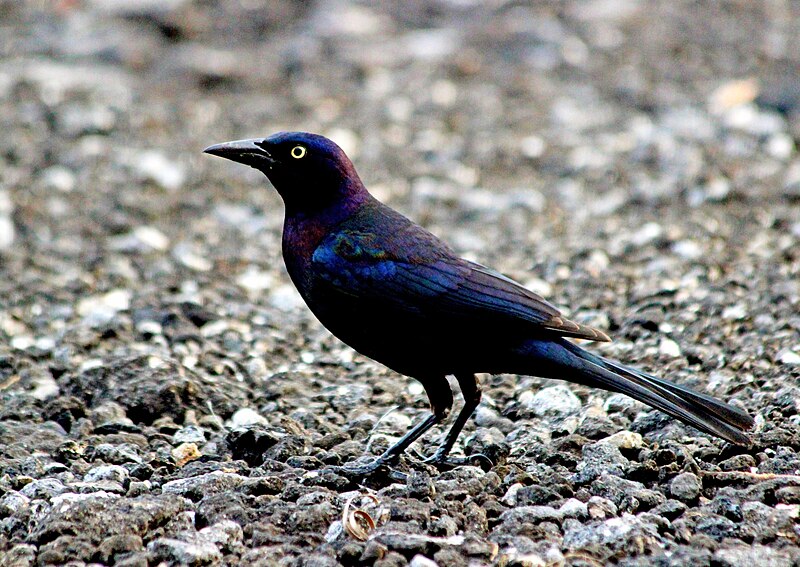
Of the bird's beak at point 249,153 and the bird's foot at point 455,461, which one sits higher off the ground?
the bird's beak at point 249,153

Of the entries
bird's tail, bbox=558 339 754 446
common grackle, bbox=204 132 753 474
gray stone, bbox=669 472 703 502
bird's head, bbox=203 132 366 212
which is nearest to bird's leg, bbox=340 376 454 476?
common grackle, bbox=204 132 753 474

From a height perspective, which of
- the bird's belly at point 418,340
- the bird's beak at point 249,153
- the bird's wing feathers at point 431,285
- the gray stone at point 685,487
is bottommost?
the gray stone at point 685,487

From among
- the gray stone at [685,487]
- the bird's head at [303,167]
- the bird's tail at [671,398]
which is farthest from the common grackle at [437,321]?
the gray stone at [685,487]

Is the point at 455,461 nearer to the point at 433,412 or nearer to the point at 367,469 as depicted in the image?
the point at 433,412

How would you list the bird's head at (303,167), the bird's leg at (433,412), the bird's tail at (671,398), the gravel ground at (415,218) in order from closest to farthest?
the gravel ground at (415,218) → the bird's tail at (671,398) → the bird's leg at (433,412) → the bird's head at (303,167)

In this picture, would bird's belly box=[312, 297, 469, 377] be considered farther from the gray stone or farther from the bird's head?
the gray stone

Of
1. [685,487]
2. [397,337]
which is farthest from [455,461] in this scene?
[685,487]

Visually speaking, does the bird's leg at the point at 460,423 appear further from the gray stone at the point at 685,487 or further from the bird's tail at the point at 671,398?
the gray stone at the point at 685,487
